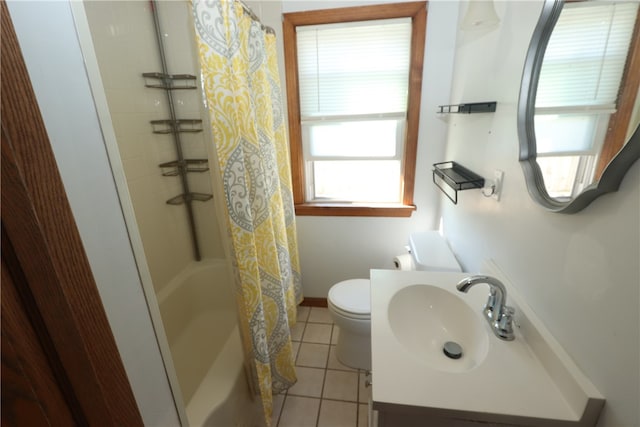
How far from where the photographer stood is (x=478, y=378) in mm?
778

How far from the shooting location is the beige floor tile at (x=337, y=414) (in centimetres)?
148

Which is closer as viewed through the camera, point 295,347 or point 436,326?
point 436,326

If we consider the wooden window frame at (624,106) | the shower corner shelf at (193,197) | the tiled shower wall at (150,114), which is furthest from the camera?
the shower corner shelf at (193,197)

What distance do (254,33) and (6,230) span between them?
1.24 metres

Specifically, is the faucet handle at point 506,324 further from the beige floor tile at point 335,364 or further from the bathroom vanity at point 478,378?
the beige floor tile at point 335,364

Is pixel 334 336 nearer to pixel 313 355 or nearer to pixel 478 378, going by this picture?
pixel 313 355

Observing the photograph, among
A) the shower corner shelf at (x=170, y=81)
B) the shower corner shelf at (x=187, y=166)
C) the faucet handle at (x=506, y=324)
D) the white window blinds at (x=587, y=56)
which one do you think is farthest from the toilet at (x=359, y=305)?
the shower corner shelf at (x=170, y=81)

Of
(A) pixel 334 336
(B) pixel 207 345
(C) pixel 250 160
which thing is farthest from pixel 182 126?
(A) pixel 334 336

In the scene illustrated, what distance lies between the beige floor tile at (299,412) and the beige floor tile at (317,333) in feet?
1.48

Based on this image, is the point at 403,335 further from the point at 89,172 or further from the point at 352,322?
the point at 89,172

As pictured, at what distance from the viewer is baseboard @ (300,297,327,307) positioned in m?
2.38

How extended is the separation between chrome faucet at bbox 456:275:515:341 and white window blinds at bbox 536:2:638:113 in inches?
21.3

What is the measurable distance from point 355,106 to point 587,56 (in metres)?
1.31

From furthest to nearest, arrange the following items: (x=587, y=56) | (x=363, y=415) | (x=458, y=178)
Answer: (x=363, y=415) → (x=458, y=178) → (x=587, y=56)
